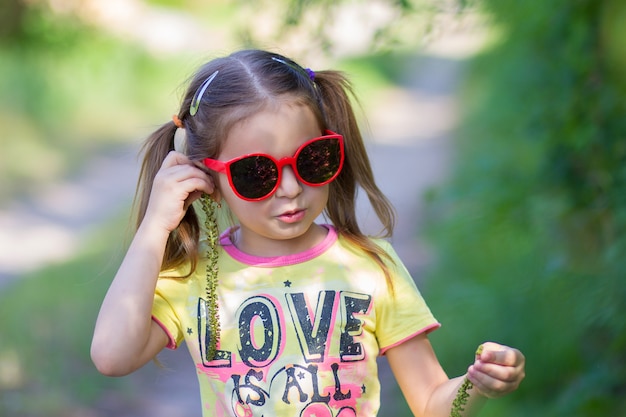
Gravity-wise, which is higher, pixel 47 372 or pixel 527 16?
pixel 527 16

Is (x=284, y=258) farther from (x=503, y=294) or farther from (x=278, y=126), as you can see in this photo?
(x=503, y=294)

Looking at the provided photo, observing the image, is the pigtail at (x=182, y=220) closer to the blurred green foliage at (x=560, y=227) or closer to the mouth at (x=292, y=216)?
the mouth at (x=292, y=216)

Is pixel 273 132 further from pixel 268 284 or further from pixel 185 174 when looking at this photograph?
pixel 268 284

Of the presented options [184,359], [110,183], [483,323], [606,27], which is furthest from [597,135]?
[110,183]

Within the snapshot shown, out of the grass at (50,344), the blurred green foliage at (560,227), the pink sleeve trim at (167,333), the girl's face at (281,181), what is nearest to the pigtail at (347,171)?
the girl's face at (281,181)

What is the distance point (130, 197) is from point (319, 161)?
233 inches

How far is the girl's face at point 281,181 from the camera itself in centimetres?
211

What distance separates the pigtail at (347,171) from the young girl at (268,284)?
30mm

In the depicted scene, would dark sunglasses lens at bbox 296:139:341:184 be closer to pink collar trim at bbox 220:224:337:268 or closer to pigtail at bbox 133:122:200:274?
pink collar trim at bbox 220:224:337:268

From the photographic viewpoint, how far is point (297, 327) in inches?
83.8

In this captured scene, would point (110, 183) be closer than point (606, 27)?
No

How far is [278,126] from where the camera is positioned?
2.12 metres

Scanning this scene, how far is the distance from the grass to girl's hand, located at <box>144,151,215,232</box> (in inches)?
87.0

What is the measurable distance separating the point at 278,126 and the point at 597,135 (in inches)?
71.6
